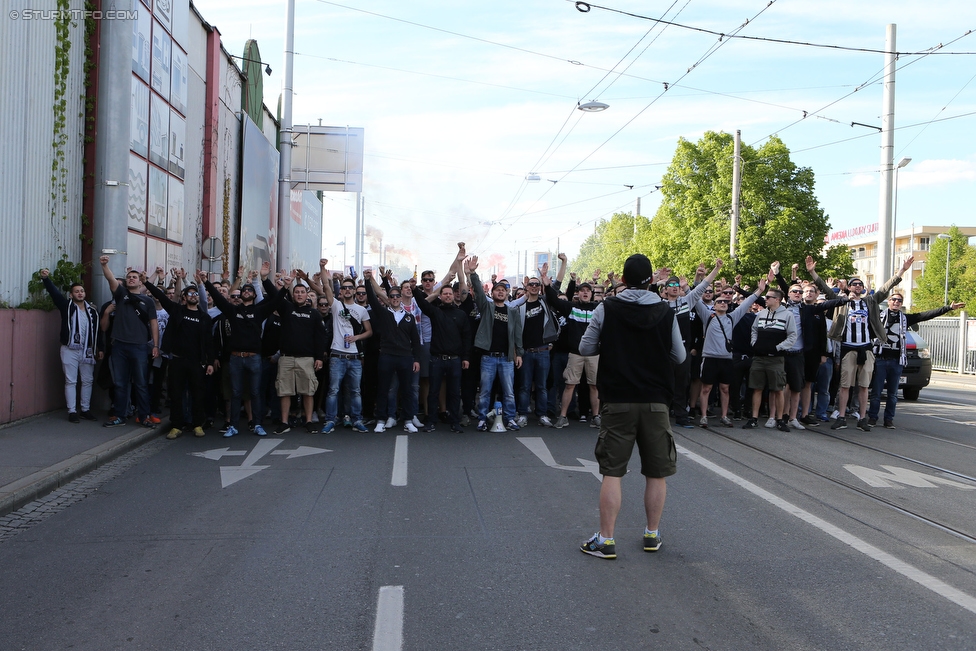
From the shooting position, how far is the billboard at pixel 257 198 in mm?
24016

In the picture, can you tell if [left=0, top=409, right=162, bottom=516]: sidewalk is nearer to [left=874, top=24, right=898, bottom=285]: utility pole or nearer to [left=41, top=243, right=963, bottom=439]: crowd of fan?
[left=41, top=243, right=963, bottom=439]: crowd of fan

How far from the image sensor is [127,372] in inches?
428

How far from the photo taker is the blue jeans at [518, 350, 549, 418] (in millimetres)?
11750

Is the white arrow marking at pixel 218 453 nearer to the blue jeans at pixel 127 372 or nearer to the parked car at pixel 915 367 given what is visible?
the blue jeans at pixel 127 372

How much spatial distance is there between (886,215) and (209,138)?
16.2 metres

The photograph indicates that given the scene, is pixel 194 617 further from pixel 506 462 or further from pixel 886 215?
pixel 886 215

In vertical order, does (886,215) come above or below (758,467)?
above

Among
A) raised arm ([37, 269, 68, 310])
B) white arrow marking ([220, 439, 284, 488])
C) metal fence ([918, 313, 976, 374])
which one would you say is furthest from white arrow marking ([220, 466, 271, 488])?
metal fence ([918, 313, 976, 374])

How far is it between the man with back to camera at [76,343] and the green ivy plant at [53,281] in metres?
0.29

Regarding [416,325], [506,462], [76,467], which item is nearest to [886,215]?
[416,325]

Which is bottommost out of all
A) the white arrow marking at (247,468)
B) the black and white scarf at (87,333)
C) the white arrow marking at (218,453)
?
the white arrow marking at (218,453)

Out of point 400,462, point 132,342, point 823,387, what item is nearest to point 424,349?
point 400,462

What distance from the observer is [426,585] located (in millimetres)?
4742

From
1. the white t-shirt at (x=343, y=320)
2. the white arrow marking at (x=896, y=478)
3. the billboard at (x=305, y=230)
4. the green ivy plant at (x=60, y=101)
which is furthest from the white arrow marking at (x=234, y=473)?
the billboard at (x=305, y=230)
